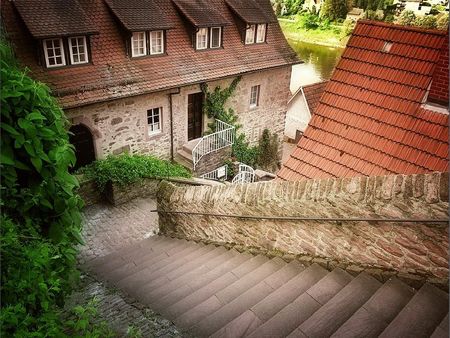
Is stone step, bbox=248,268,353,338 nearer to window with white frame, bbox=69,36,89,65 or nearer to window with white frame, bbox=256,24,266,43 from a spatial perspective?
window with white frame, bbox=69,36,89,65

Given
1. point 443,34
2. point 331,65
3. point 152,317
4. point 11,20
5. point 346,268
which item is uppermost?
point 443,34

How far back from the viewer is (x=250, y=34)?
15.4 m

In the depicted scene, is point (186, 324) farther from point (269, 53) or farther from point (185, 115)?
point (269, 53)

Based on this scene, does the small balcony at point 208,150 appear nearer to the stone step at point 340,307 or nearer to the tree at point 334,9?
the stone step at point 340,307

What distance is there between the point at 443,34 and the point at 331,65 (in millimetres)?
39272

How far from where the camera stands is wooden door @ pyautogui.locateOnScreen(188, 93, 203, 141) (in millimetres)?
14633

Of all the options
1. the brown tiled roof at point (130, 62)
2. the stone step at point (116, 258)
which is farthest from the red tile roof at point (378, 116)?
the brown tiled roof at point (130, 62)

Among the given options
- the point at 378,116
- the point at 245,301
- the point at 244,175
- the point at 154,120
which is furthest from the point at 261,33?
the point at 245,301

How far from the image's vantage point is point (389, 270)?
387 cm

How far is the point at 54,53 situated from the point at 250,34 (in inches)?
304

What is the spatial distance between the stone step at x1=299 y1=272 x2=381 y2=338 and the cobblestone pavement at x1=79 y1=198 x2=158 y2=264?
22.7 ft

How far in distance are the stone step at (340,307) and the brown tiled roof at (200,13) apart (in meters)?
11.6

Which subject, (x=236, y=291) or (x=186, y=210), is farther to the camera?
(x=186, y=210)

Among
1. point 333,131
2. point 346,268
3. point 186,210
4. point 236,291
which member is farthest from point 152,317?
point 333,131
